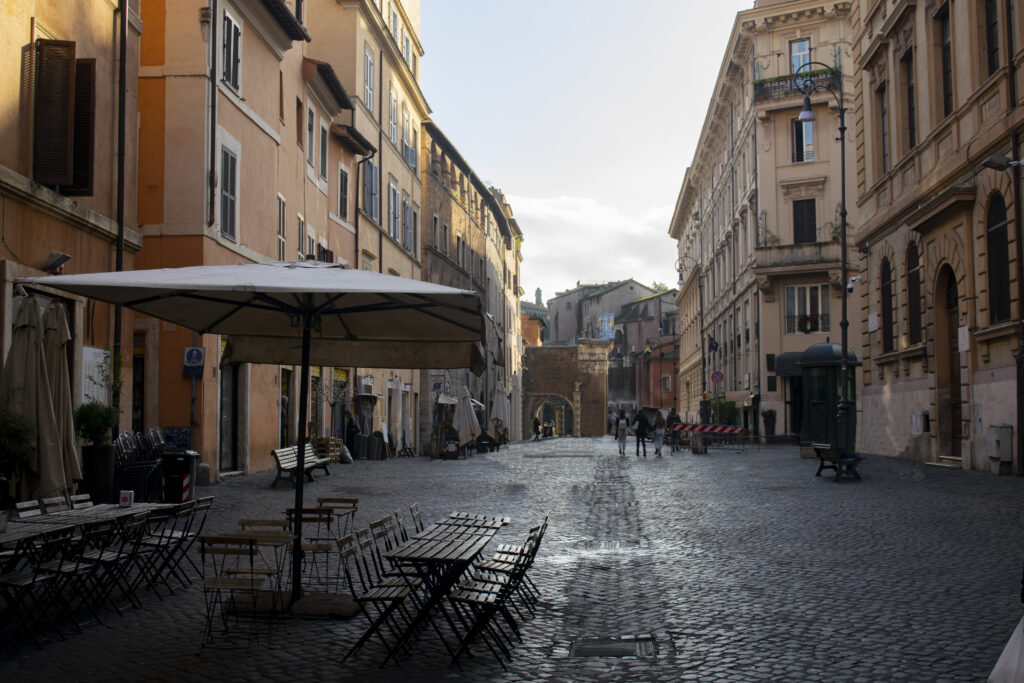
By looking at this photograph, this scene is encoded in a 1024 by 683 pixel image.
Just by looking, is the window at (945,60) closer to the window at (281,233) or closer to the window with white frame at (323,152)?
the window at (281,233)

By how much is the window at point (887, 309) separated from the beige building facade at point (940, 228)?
0.05 metres

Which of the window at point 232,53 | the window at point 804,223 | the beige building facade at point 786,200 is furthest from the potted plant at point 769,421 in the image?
the window at point 232,53

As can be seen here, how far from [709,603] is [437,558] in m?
2.62

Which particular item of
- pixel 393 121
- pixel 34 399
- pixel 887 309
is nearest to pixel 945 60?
pixel 887 309

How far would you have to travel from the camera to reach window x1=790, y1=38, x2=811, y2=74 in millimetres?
46028

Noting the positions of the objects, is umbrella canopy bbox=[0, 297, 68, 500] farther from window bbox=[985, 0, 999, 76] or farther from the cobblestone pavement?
window bbox=[985, 0, 999, 76]

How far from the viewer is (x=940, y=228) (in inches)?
856

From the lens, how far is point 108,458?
44.5 feet

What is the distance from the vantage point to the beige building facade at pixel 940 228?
18297mm

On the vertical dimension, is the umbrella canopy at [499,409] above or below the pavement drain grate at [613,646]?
above

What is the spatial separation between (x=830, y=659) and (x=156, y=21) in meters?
17.9

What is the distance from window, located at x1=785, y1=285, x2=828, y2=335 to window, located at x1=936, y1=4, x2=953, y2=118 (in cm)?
2245

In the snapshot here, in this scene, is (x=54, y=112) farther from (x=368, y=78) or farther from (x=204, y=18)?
(x=368, y=78)

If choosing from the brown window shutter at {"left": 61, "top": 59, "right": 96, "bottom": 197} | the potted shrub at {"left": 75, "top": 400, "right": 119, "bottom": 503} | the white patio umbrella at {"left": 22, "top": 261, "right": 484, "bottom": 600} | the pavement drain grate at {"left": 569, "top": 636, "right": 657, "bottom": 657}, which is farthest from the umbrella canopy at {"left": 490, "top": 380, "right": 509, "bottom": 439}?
the pavement drain grate at {"left": 569, "top": 636, "right": 657, "bottom": 657}
